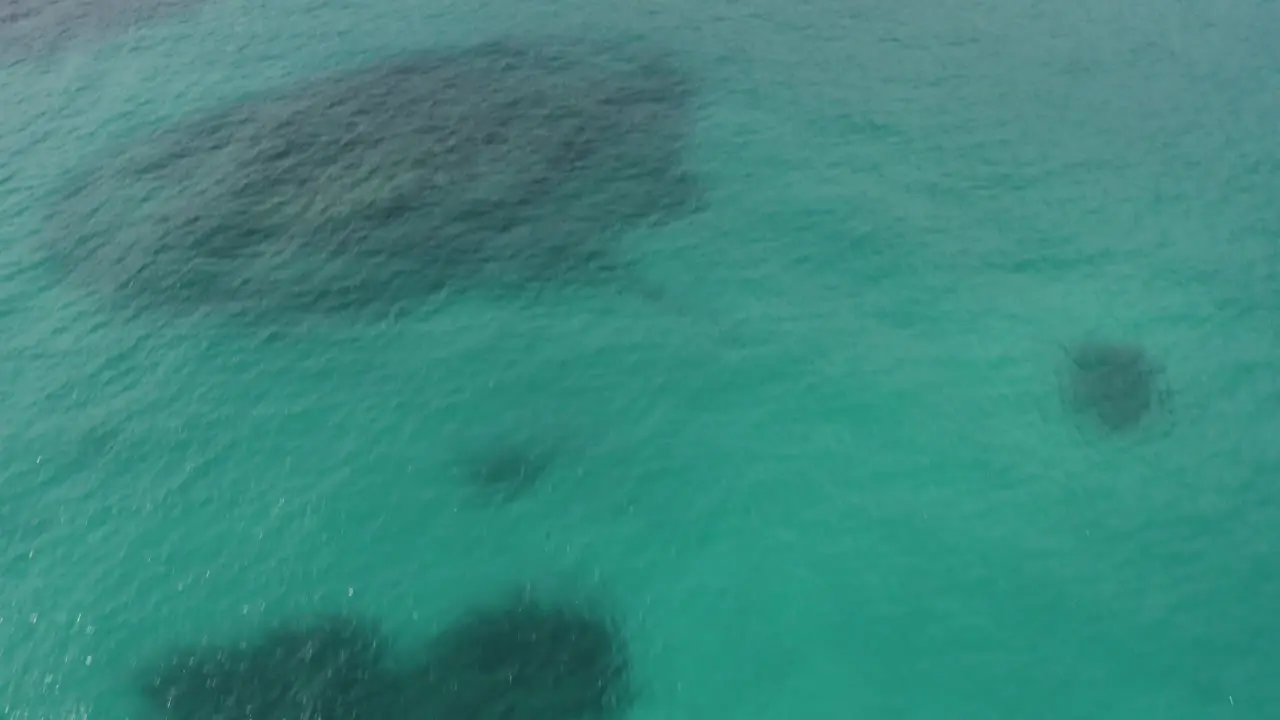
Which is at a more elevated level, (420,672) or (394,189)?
(394,189)

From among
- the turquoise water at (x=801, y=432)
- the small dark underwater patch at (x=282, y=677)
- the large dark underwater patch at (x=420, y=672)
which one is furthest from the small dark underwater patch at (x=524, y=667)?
the small dark underwater patch at (x=282, y=677)

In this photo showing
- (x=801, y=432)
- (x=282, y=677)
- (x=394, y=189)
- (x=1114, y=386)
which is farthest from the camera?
(x=394, y=189)

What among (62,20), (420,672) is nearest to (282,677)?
(420,672)

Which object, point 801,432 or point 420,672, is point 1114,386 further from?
point 420,672

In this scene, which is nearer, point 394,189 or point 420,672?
point 420,672

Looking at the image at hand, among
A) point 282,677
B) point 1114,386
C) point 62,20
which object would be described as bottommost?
point 282,677

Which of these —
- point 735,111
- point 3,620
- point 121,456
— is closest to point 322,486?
point 121,456

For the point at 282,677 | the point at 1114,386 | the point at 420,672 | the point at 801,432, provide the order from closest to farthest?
1. the point at 282,677
2. the point at 420,672
3. the point at 801,432
4. the point at 1114,386

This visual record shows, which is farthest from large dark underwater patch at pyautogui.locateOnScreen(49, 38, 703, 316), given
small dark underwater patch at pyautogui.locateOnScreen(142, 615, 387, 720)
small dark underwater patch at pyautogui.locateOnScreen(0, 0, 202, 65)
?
small dark underwater patch at pyautogui.locateOnScreen(142, 615, 387, 720)
